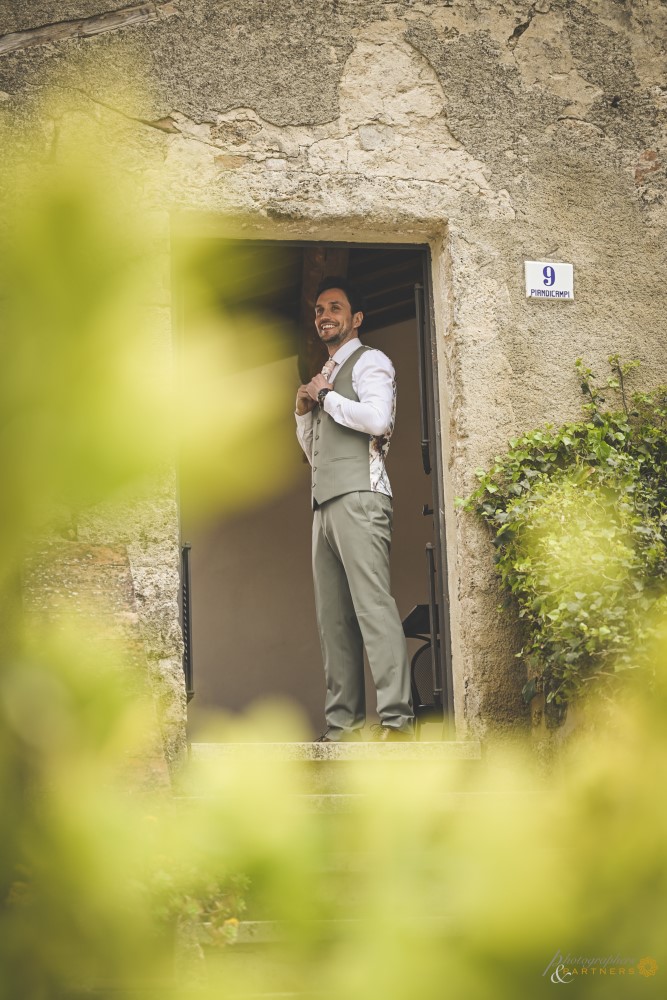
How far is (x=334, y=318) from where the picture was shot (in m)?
4.71

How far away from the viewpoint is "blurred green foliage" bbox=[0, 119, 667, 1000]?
0.58 m

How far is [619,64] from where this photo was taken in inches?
181

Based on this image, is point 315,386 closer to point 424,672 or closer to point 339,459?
point 339,459

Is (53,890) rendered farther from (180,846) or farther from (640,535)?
(640,535)

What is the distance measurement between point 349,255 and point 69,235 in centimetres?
619

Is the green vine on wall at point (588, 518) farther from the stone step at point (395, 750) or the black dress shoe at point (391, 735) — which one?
the black dress shoe at point (391, 735)

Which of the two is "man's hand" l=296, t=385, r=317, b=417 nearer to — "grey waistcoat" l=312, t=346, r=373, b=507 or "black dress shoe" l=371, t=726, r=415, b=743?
"grey waistcoat" l=312, t=346, r=373, b=507

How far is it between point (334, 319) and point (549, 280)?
2.84ft

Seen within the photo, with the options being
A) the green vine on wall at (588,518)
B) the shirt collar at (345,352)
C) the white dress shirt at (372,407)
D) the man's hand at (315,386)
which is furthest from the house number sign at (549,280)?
the man's hand at (315,386)

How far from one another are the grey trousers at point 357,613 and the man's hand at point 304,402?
41 cm

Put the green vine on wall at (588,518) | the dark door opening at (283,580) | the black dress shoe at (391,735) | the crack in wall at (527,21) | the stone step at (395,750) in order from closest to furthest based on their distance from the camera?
the green vine on wall at (588,518) → the stone step at (395,750) → the black dress shoe at (391,735) → the crack in wall at (527,21) → the dark door opening at (283,580)

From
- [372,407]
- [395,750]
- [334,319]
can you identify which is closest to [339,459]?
[372,407]

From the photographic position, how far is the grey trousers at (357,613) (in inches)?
165

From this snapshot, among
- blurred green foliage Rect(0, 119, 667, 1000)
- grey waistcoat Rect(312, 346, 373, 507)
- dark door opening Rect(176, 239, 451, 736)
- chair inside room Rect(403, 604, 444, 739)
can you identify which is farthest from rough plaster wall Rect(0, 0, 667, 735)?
blurred green foliage Rect(0, 119, 667, 1000)
